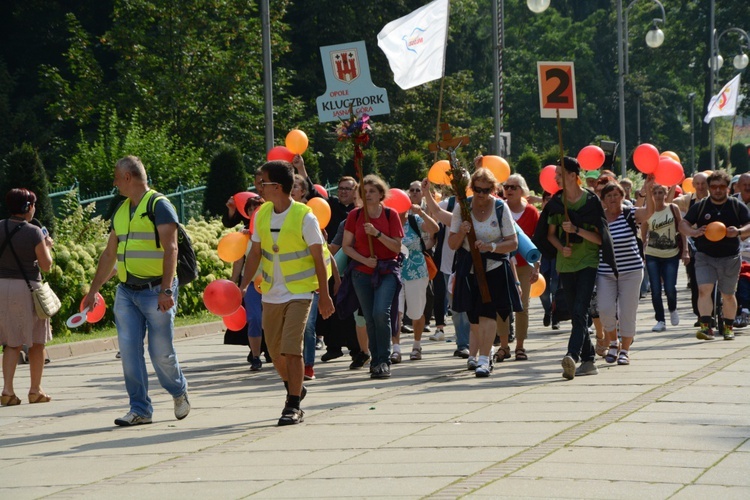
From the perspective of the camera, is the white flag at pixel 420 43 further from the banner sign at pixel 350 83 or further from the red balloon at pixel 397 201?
the red balloon at pixel 397 201

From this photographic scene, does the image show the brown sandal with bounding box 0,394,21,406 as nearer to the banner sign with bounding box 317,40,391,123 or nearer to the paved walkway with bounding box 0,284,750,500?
the paved walkway with bounding box 0,284,750,500

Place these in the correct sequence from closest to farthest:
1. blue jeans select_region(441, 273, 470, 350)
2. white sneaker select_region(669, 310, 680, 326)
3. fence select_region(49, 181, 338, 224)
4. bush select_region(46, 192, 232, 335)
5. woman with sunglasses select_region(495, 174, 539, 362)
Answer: woman with sunglasses select_region(495, 174, 539, 362)
blue jeans select_region(441, 273, 470, 350)
white sneaker select_region(669, 310, 680, 326)
bush select_region(46, 192, 232, 335)
fence select_region(49, 181, 338, 224)

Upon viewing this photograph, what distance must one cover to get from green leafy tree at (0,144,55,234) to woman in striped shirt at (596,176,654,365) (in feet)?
31.5

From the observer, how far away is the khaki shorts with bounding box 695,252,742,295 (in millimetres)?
14258

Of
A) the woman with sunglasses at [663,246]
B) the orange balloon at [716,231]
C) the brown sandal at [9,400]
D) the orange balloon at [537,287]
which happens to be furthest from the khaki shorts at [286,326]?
the woman with sunglasses at [663,246]

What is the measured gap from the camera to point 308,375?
11.8 meters

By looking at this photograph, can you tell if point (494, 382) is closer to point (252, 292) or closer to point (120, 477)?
point (252, 292)

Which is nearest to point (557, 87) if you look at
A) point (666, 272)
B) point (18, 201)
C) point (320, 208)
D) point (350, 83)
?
point (320, 208)

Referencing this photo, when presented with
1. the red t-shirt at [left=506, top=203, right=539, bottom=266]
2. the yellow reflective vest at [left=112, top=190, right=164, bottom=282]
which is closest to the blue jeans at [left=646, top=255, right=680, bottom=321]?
the red t-shirt at [left=506, top=203, right=539, bottom=266]

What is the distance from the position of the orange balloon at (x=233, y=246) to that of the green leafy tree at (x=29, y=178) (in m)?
7.86

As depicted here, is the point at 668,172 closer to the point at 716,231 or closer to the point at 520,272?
the point at 716,231

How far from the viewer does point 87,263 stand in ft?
57.1

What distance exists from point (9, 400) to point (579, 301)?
4817 mm

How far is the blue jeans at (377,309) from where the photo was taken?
11.7m
